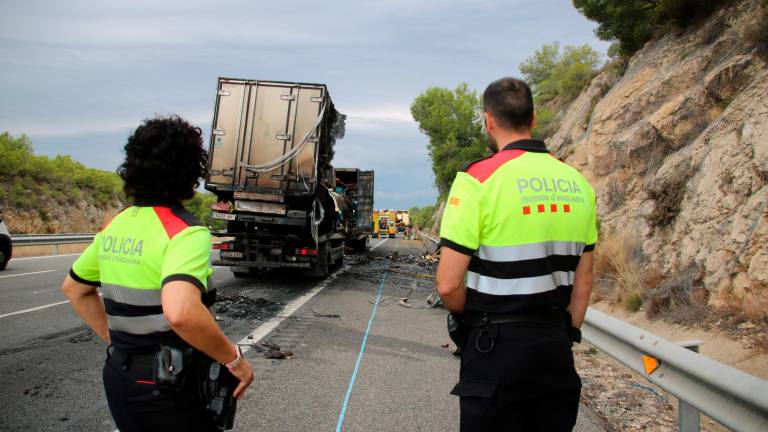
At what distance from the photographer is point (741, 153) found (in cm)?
871

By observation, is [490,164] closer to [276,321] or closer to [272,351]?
[272,351]

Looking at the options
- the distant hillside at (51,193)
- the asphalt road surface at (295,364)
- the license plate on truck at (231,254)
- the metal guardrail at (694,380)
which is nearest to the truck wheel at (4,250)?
the asphalt road surface at (295,364)

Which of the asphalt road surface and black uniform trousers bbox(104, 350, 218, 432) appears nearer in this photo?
black uniform trousers bbox(104, 350, 218, 432)

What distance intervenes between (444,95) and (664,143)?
148 feet

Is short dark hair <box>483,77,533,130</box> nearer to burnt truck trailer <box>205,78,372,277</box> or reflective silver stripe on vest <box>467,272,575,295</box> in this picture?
reflective silver stripe on vest <box>467,272,575,295</box>

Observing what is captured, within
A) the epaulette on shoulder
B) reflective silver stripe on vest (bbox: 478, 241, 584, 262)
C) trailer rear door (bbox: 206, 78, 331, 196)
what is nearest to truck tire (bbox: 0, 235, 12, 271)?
trailer rear door (bbox: 206, 78, 331, 196)

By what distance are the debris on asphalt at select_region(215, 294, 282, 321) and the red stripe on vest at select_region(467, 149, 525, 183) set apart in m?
6.91

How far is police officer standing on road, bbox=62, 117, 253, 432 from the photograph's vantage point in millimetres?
2162

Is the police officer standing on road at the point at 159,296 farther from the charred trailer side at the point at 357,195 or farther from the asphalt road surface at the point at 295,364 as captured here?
the charred trailer side at the point at 357,195

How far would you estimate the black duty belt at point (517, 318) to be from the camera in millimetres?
2332

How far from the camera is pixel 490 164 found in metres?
2.40

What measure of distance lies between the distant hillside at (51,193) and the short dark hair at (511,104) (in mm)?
36612

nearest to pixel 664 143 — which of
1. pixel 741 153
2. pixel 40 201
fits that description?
pixel 741 153

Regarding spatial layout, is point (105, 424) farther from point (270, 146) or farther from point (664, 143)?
point (664, 143)
